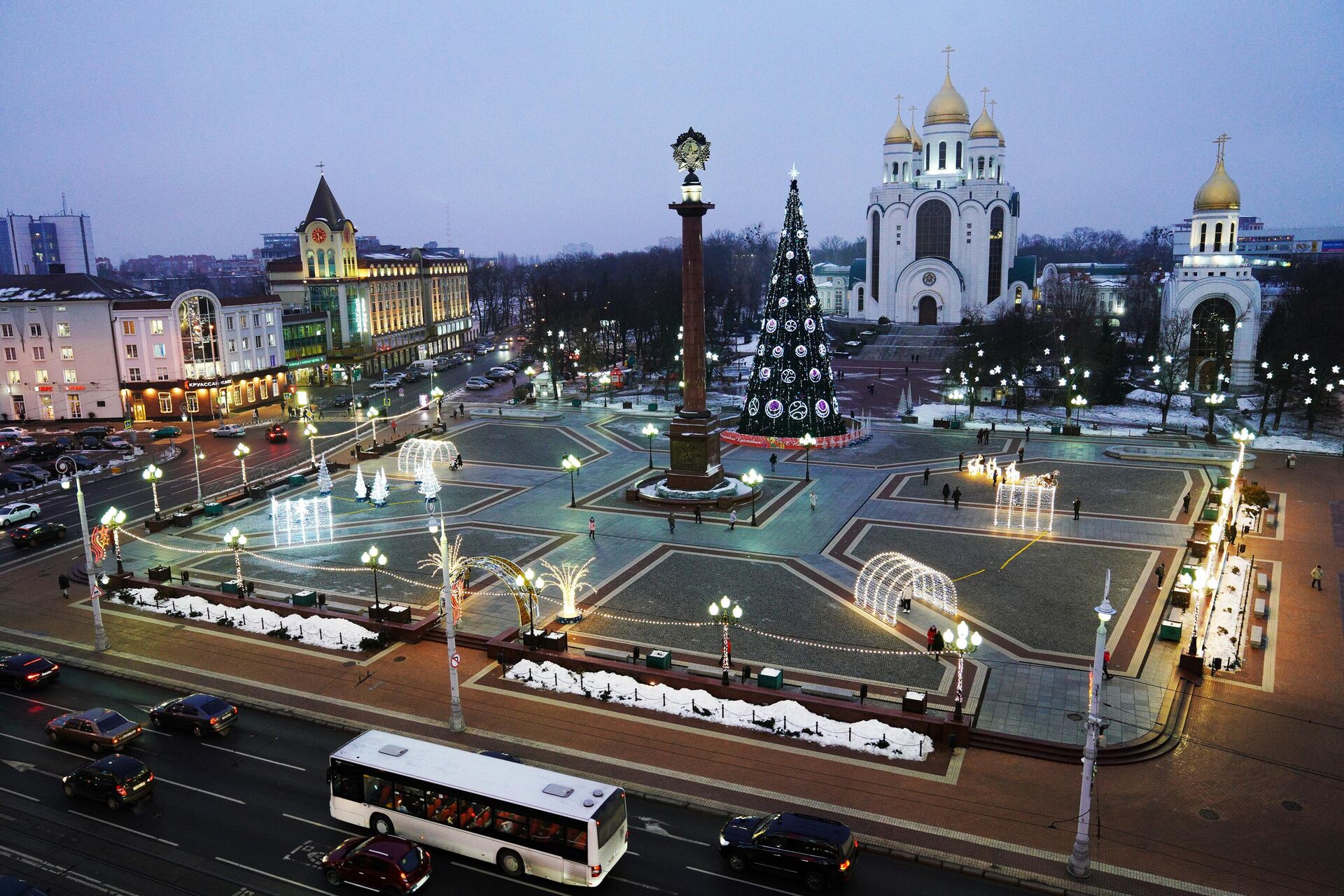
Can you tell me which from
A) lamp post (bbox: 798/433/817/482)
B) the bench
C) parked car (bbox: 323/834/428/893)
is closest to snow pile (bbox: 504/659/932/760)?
the bench

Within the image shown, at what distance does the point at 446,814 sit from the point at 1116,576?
24872 mm

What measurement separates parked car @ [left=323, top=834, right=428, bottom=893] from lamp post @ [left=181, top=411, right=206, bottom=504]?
30760 mm

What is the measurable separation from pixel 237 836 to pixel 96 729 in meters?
5.78

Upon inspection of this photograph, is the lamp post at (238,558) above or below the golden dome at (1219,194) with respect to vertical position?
below

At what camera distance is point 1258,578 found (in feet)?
101

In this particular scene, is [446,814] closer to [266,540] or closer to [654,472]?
[266,540]

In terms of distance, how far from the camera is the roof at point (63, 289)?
65.3 m

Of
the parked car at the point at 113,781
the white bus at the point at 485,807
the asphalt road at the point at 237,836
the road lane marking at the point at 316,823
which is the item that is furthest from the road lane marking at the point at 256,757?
the white bus at the point at 485,807

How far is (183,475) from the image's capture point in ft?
164

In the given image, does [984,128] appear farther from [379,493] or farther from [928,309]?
[379,493]

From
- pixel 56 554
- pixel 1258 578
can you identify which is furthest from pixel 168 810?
pixel 1258 578

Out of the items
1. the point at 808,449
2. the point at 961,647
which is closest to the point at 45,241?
the point at 808,449

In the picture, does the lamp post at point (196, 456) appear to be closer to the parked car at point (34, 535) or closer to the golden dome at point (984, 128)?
the parked car at point (34, 535)

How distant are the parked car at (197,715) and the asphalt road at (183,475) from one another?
17677 mm
